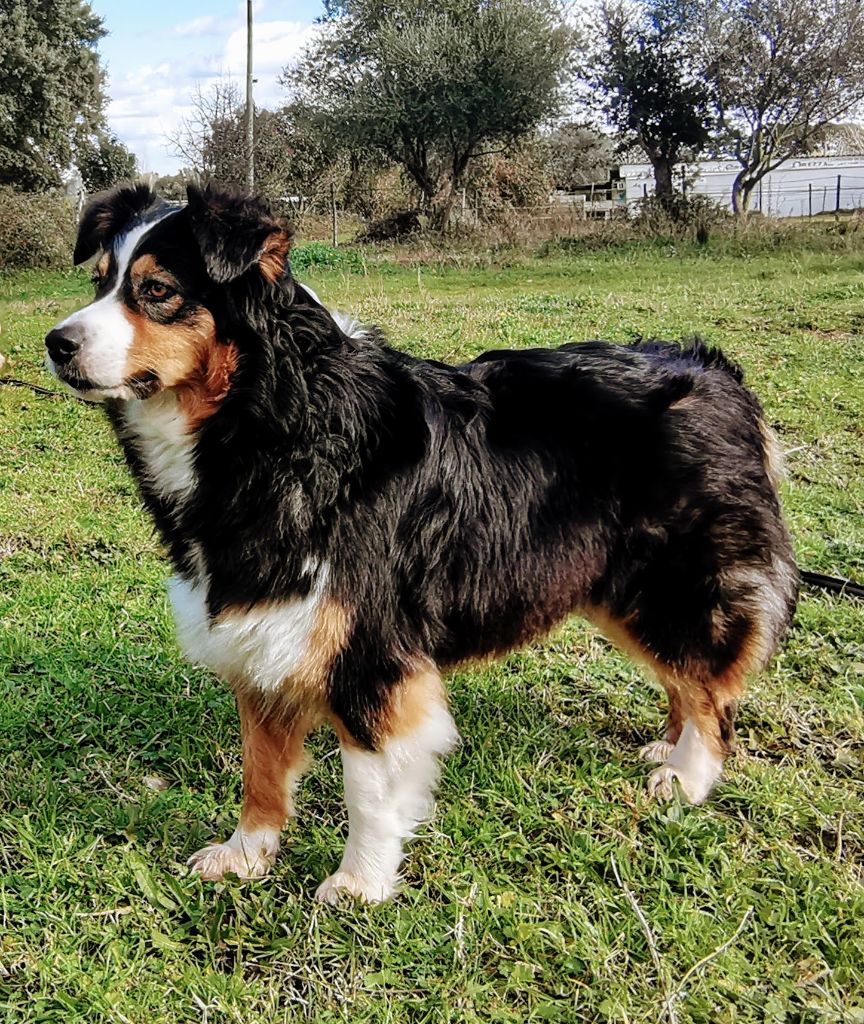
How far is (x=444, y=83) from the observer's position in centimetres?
2503

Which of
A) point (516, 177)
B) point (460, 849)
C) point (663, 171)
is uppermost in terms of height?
point (516, 177)

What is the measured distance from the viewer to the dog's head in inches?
91.5

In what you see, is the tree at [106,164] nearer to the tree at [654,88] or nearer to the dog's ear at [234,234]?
the tree at [654,88]

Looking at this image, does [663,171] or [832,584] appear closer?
[832,584]

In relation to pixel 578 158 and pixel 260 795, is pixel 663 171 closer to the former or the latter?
pixel 578 158

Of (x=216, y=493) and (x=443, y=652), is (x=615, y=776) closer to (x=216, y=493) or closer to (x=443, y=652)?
(x=443, y=652)

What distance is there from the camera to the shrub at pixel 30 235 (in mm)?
22172

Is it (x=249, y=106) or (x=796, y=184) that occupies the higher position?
(x=249, y=106)

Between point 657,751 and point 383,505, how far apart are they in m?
1.64

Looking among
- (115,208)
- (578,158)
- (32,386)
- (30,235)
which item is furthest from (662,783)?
(578,158)

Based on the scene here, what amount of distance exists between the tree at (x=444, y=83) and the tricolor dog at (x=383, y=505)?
81.5 feet

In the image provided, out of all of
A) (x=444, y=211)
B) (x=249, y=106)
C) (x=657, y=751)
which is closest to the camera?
(x=657, y=751)

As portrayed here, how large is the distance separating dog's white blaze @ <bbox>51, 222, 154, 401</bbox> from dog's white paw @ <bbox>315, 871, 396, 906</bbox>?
166 cm

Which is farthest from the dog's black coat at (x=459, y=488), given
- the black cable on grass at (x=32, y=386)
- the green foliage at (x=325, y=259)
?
the green foliage at (x=325, y=259)
